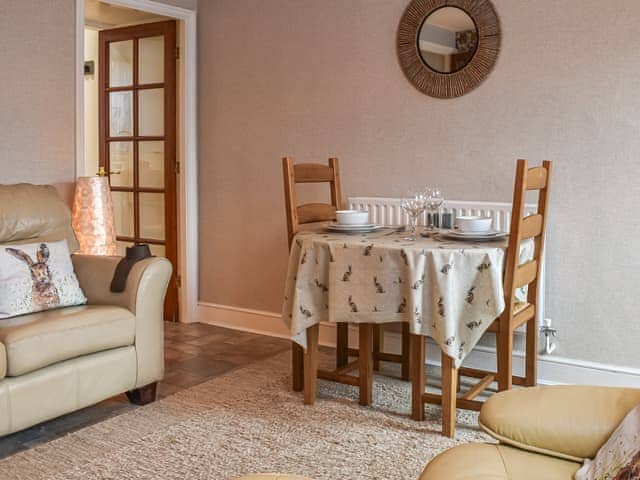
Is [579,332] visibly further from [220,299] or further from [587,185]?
[220,299]

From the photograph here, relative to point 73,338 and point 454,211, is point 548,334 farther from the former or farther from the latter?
point 73,338

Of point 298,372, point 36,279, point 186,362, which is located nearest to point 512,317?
point 298,372

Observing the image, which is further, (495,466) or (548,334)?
(548,334)

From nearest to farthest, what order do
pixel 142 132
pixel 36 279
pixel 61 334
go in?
1. pixel 61 334
2. pixel 36 279
3. pixel 142 132

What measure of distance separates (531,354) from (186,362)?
1832 millimetres

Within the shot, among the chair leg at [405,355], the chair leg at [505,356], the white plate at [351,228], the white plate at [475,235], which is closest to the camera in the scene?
the chair leg at [505,356]

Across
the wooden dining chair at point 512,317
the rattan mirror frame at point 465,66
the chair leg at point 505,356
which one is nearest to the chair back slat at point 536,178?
the wooden dining chair at point 512,317

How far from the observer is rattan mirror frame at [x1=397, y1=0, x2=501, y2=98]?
11.8 feet

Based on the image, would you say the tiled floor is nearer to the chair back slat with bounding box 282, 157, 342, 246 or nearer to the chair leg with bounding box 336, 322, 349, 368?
the chair leg with bounding box 336, 322, 349, 368

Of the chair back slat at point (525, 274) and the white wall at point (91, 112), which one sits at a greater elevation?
the white wall at point (91, 112)

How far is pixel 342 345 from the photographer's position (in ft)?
12.1

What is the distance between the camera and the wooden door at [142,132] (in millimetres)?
4824

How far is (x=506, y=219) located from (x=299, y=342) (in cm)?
118

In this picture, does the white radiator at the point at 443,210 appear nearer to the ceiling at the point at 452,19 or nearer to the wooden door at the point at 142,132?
the ceiling at the point at 452,19
